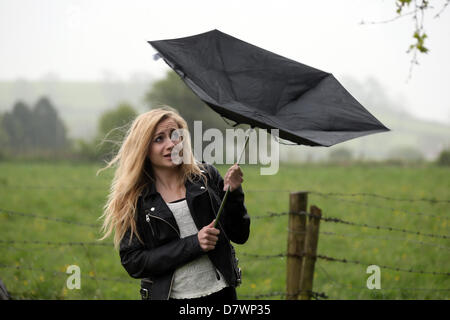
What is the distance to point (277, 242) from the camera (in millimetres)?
9758

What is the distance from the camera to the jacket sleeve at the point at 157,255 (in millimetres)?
2887

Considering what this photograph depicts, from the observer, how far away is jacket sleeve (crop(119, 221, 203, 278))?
289cm

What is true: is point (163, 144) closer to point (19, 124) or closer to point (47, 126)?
point (19, 124)

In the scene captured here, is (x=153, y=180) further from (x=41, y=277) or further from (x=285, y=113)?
(x=41, y=277)

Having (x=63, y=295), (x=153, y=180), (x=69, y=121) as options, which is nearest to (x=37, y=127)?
(x=69, y=121)

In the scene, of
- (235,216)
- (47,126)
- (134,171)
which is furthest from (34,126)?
(235,216)

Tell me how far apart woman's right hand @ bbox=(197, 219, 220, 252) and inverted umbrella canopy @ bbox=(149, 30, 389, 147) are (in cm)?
73

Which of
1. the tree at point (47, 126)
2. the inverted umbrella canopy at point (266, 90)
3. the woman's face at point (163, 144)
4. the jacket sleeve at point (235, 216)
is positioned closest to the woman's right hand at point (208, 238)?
the jacket sleeve at point (235, 216)

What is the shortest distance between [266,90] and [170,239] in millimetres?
1165

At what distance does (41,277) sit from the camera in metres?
6.92

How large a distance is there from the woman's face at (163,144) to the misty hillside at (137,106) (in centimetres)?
4862

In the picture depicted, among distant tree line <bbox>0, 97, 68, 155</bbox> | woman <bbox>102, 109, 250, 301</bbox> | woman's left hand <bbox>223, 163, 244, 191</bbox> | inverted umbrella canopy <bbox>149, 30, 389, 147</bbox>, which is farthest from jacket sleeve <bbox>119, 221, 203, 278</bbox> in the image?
distant tree line <bbox>0, 97, 68, 155</bbox>

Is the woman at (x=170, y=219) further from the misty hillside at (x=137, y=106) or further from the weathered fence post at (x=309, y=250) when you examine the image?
the misty hillside at (x=137, y=106)
